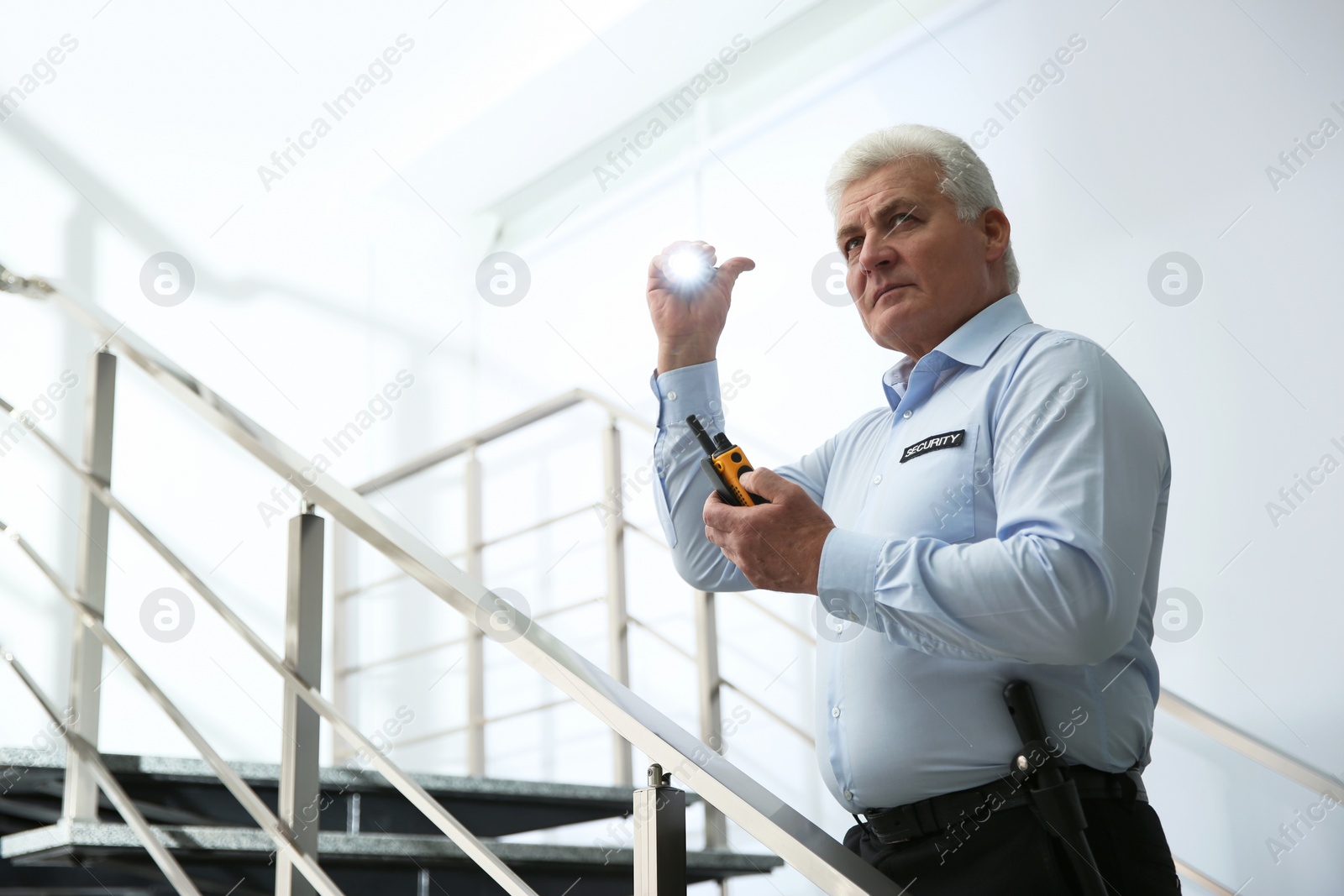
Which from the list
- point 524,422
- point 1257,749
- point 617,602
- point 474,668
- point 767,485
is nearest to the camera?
point 767,485

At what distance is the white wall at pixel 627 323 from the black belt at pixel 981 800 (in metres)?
1.23

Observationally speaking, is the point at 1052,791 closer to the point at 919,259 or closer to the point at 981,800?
the point at 981,800

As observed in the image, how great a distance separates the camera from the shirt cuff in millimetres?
808

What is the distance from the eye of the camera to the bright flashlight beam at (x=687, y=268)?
1135 millimetres

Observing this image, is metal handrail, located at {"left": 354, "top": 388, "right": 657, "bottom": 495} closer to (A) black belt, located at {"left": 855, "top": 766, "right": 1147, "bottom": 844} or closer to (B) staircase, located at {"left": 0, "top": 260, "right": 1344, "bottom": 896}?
(B) staircase, located at {"left": 0, "top": 260, "right": 1344, "bottom": 896}

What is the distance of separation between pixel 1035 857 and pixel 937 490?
0.28 meters

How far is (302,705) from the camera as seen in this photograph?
3.80ft

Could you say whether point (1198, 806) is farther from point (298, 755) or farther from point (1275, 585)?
point (298, 755)

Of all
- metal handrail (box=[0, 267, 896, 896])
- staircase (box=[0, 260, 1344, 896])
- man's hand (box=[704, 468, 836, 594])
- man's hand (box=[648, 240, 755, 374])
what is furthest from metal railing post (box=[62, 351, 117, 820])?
man's hand (box=[704, 468, 836, 594])

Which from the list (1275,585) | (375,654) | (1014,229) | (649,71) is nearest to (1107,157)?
(1014,229)

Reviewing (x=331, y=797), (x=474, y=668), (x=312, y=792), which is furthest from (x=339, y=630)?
(x=312, y=792)

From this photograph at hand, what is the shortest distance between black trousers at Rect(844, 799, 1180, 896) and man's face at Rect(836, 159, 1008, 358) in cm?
42

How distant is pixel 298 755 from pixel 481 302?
120 inches

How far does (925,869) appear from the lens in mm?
855
